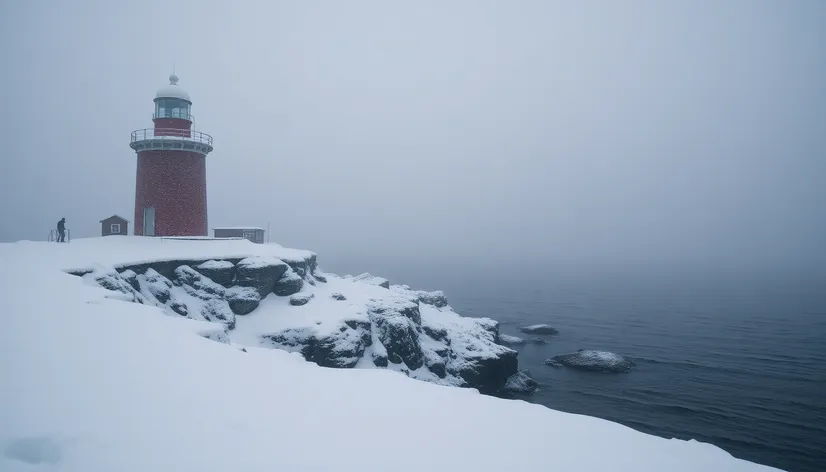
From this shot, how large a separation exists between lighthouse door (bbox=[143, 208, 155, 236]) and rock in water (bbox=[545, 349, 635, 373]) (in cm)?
3841

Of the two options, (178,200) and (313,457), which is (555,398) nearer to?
(313,457)

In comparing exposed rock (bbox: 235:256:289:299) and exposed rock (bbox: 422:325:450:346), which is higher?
exposed rock (bbox: 235:256:289:299)

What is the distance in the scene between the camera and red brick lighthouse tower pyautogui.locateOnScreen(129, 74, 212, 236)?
32781 millimetres

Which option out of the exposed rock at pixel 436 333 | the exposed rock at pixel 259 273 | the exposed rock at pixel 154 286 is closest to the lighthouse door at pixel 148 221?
the exposed rock at pixel 259 273

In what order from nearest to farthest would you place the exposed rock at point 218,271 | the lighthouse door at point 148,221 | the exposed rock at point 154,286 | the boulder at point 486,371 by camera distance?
1. the exposed rock at point 154,286
2. the exposed rock at point 218,271
3. the boulder at point 486,371
4. the lighthouse door at point 148,221

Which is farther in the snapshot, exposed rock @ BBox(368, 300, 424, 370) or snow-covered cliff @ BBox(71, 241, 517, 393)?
exposed rock @ BBox(368, 300, 424, 370)

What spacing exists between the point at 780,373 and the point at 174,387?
4742 centimetres

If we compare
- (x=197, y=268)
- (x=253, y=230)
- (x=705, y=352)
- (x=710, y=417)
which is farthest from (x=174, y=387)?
(x=705, y=352)

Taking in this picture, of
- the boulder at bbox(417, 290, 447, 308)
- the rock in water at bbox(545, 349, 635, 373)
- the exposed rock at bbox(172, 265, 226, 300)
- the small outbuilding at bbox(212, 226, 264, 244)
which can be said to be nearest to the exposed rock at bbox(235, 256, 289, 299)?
the exposed rock at bbox(172, 265, 226, 300)

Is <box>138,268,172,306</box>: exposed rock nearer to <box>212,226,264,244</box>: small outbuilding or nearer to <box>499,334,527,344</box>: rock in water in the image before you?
<box>212,226,264,244</box>: small outbuilding

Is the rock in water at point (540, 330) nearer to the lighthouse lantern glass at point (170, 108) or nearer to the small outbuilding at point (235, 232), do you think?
the small outbuilding at point (235, 232)

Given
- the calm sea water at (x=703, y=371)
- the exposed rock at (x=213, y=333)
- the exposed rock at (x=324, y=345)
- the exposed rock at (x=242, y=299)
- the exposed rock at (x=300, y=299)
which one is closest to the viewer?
the exposed rock at (x=213, y=333)

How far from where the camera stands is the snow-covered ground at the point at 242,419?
4.95 metres

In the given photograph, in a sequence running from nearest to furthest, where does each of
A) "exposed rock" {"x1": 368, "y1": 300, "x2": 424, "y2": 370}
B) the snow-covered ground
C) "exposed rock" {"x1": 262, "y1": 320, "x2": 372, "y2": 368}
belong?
the snow-covered ground → "exposed rock" {"x1": 262, "y1": 320, "x2": 372, "y2": 368} → "exposed rock" {"x1": 368, "y1": 300, "x2": 424, "y2": 370}
